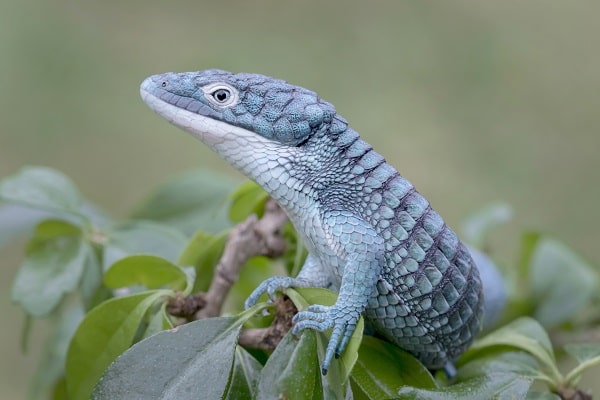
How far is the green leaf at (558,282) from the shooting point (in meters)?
2.37

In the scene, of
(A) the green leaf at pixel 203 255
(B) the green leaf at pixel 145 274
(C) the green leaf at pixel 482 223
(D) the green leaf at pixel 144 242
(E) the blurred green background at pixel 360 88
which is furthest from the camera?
(E) the blurred green background at pixel 360 88

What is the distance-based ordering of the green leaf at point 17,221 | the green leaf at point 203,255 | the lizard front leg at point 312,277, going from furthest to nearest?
the green leaf at point 17,221 → the green leaf at point 203,255 → the lizard front leg at point 312,277

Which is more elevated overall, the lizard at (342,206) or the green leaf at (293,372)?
the lizard at (342,206)

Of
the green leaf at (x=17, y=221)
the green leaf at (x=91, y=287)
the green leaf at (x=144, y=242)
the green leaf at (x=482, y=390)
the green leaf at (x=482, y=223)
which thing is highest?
the green leaf at (x=482, y=390)

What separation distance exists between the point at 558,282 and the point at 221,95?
130 cm

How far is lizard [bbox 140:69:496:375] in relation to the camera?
1561mm

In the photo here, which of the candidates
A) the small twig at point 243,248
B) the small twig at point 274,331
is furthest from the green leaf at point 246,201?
the small twig at point 274,331

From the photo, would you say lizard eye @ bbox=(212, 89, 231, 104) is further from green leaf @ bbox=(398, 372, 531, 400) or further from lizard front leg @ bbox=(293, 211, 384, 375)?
green leaf @ bbox=(398, 372, 531, 400)

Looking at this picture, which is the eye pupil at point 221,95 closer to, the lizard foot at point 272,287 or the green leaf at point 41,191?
the lizard foot at point 272,287

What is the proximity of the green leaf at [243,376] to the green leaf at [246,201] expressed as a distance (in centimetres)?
55

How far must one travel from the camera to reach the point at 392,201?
5.16 feet

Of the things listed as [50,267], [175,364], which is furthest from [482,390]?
[50,267]

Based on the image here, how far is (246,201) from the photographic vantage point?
80.2 inches

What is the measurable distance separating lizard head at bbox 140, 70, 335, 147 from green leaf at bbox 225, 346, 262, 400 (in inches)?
17.4
